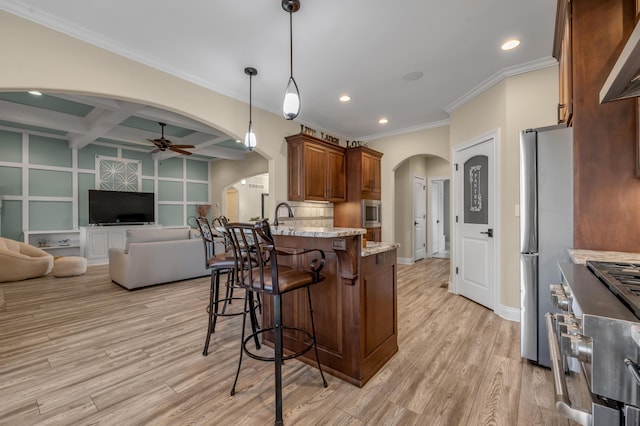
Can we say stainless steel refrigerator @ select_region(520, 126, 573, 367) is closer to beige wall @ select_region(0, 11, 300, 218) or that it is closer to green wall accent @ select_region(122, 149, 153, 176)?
beige wall @ select_region(0, 11, 300, 218)

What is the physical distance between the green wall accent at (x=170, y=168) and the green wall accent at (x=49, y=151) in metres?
2.08

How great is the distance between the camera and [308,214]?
5.11m

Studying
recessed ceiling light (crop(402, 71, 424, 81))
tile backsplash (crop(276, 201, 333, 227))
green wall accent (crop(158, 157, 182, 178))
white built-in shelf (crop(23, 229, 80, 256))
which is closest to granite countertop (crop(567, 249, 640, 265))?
recessed ceiling light (crop(402, 71, 424, 81))

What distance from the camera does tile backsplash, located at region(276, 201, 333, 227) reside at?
471 cm

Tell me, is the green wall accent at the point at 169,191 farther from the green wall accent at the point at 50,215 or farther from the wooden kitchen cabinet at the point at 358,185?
the wooden kitchen cabinet at the point at 358,185

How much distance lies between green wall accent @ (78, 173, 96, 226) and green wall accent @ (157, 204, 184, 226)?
1673mm

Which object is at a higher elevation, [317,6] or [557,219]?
[317,6]

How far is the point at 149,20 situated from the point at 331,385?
333 centimetres

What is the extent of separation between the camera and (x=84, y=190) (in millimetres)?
6922

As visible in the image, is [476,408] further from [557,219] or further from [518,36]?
[518,36]

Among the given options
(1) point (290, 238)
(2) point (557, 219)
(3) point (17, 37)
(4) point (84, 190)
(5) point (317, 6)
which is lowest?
(1) point (290, 238)

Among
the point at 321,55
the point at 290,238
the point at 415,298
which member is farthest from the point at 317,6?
the point at 415,298

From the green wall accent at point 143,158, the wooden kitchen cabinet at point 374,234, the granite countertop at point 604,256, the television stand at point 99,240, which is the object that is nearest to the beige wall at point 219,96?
the granite countertop at point 604,256

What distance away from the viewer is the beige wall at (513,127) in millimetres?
2967
